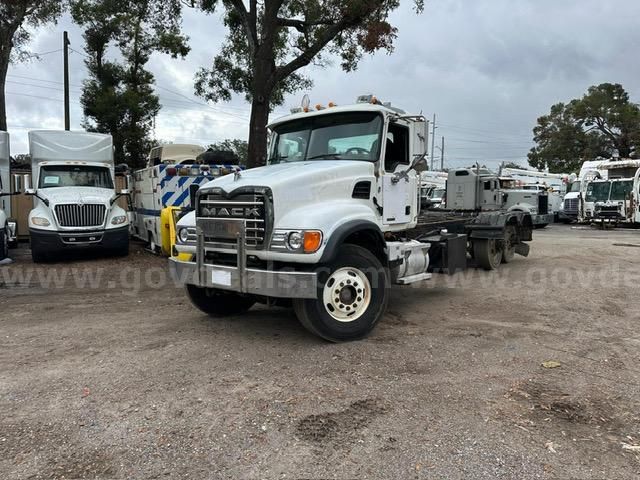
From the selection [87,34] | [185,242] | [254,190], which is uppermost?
[87,34]

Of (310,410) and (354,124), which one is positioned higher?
(354,124)

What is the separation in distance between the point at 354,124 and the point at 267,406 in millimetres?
3726

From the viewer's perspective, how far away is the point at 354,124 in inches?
249

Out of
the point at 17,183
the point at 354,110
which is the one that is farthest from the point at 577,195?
the point at 17,183

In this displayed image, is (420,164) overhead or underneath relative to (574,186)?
underneath

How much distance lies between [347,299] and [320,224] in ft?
3.09

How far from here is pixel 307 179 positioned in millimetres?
5387

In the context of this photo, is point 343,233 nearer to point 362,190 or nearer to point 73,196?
point 362,190

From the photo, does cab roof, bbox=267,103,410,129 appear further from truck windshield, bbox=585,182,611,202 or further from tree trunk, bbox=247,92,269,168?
truck windshield, bbox=585,182,611,202

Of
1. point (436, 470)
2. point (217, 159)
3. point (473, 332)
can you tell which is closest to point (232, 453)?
point (436, 470)

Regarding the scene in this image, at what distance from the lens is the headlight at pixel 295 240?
4.90m

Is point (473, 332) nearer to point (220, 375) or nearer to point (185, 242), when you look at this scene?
point (220, 375)

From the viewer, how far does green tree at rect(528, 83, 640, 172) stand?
44906 mm

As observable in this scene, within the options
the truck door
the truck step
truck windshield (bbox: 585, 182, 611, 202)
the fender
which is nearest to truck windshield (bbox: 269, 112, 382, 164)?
the truck door
